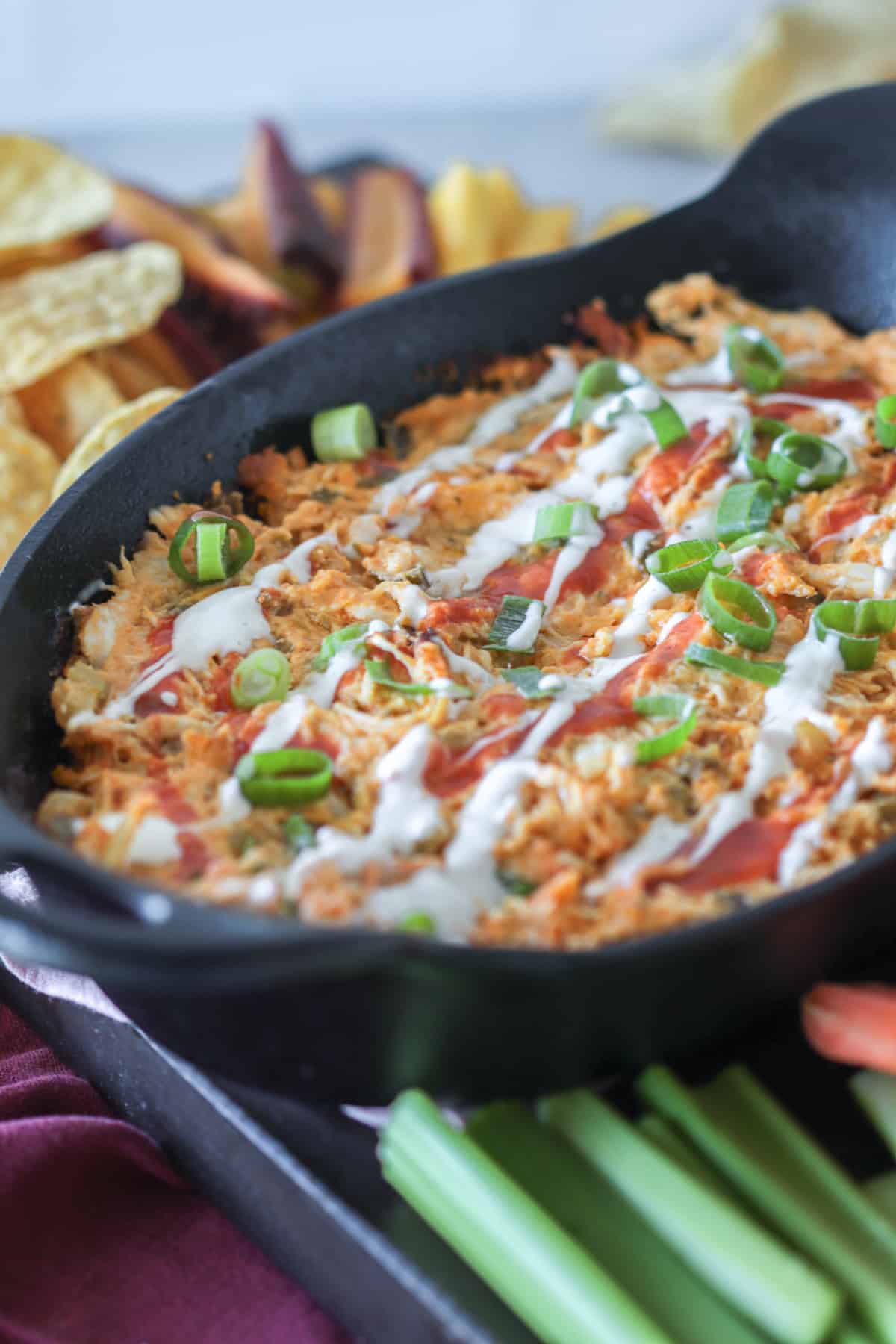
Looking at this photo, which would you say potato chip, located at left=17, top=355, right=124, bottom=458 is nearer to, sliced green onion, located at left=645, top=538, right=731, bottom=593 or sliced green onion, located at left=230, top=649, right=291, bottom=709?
sliced green onion, located at left=230, top=649, right=291, bottom=709

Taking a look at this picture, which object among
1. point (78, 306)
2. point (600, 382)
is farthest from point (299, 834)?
point (78, 306)

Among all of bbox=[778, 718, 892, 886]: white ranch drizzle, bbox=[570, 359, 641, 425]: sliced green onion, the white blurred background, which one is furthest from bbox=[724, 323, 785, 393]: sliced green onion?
the white blurred background

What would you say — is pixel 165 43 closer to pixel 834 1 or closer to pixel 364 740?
pixel 834 1

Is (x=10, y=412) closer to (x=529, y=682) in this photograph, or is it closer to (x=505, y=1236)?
(x=529, y=682)

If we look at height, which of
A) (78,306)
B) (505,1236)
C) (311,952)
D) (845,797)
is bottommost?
(505,1236)

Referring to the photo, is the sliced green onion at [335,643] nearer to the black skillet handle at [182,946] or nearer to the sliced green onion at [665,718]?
the sliced green onion at [665,718]

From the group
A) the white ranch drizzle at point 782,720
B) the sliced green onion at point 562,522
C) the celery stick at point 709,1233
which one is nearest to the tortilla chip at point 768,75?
the sliced green onion at point 562,522
